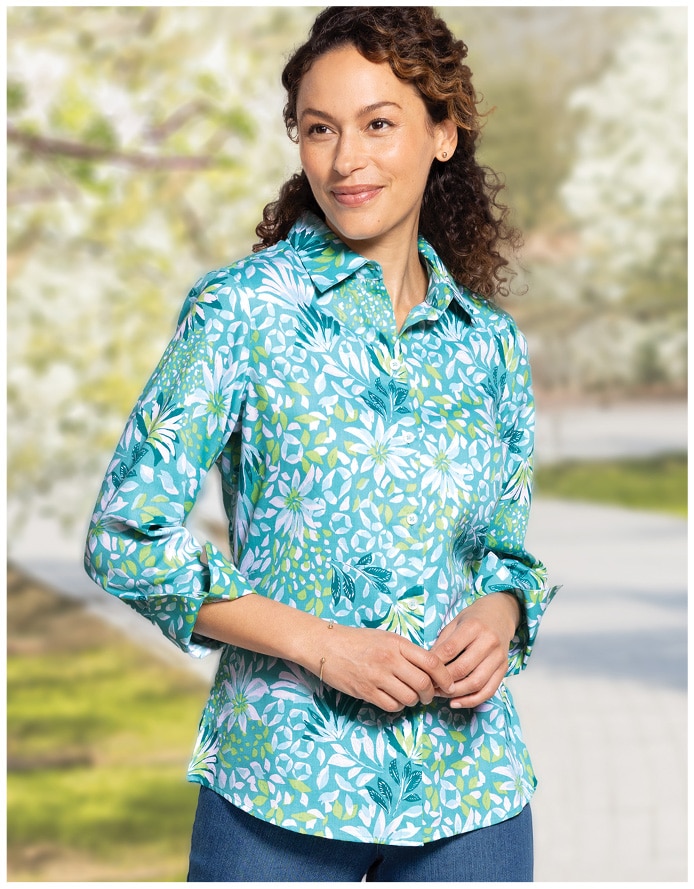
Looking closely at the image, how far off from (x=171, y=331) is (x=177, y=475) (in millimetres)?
3684

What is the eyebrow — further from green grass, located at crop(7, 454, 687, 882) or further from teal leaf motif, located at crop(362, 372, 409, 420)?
green grass, located at crop(7, 454, 687, 882)

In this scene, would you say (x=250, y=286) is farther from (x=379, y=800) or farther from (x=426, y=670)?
(x=379, y=800)

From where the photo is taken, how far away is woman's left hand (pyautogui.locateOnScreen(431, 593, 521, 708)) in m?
1.12

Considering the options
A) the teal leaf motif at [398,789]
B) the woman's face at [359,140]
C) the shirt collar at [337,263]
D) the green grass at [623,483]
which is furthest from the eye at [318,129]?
the green grass at [623,483]

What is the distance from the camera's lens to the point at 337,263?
3.92 ft

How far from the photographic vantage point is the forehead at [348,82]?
1148 mm

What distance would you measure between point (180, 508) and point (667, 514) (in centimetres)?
592

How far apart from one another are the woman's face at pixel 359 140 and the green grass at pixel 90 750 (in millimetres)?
3340

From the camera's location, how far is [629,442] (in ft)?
22.1

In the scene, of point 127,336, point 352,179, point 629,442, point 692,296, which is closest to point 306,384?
point 352,179

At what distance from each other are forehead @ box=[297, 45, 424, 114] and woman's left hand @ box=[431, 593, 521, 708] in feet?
1.68

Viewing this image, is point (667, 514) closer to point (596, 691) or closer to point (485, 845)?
point (596, 691)

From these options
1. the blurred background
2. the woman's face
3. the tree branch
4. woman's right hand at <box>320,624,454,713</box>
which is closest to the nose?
the woman's face

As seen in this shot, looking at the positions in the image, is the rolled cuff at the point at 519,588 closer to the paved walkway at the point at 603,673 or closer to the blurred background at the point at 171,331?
the paved walkway at the point at 603,673
